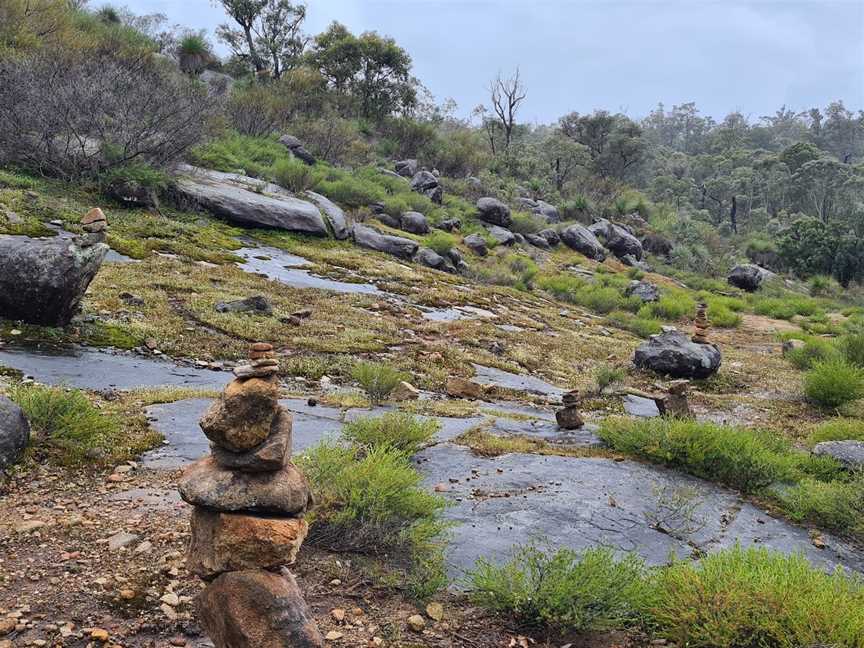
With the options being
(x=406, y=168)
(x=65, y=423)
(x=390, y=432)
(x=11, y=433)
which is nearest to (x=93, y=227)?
(x=65, y=423)

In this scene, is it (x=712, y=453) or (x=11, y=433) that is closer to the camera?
(x=11, y=433)

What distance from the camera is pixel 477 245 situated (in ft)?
82.5

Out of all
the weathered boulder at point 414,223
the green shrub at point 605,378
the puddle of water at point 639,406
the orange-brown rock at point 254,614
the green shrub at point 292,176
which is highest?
the green shrub at point 292,176

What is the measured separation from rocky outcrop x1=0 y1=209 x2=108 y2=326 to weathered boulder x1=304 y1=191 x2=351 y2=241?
497 inches

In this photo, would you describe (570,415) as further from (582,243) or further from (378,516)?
(582,243)

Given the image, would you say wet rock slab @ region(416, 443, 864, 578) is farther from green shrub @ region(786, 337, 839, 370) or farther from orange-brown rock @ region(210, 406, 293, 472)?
green shrub @ region(786, 337, 839, 370)

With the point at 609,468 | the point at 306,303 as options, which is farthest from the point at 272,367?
the point at 306,303

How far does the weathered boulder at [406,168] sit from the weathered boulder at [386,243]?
13.9m

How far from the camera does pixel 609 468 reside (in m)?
5.68

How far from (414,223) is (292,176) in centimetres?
481

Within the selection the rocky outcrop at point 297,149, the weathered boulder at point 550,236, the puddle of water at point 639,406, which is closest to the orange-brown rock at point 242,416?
the puddle of water at point 639,406

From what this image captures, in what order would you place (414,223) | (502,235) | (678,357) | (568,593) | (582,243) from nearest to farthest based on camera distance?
(568,593) → (678,357) → (414,223) → (502,235) → (582,243)

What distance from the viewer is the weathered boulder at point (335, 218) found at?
807 inches

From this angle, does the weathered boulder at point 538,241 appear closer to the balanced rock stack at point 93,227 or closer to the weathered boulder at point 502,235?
the weathered boulder at point 502,235
